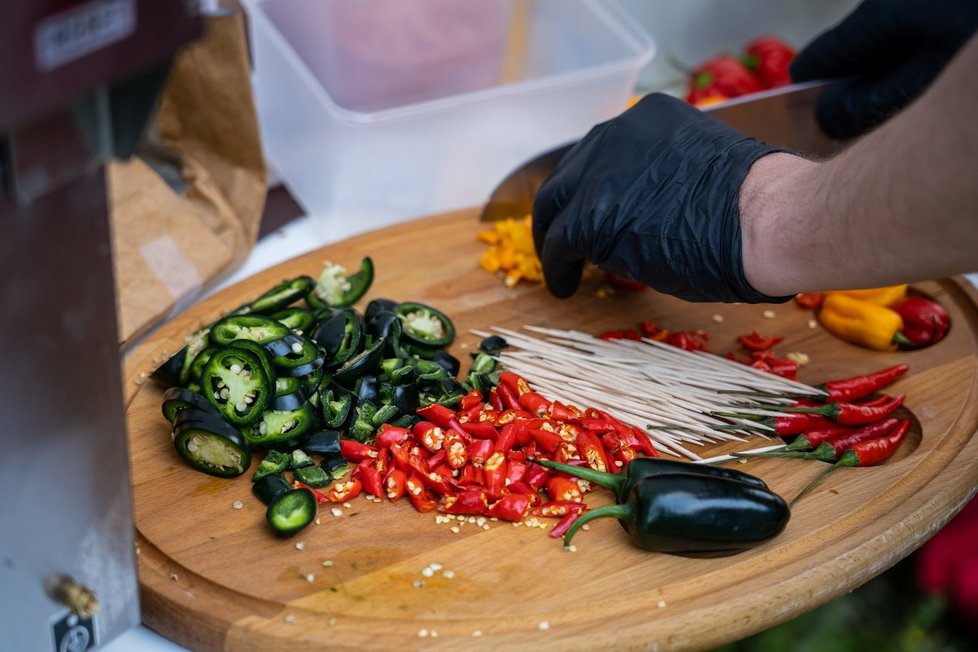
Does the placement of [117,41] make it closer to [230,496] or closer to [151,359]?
[230,496]

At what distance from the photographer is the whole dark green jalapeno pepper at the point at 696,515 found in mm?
1749

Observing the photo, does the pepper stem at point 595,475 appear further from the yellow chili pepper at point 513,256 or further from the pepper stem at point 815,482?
the yellow chili pepper at point 513,256

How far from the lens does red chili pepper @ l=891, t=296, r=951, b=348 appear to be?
8.09ft

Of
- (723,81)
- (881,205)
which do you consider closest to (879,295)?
(881,205)

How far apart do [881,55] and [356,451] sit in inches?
69.5

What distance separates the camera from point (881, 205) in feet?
5.40

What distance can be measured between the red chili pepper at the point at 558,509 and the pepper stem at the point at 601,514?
7 cm

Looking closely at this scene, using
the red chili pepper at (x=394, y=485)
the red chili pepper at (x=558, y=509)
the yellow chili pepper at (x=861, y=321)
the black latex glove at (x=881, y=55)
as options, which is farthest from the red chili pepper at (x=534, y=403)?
the black latex glove at (x=881, y=55)

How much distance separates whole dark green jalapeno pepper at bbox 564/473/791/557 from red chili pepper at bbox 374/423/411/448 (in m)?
0.39

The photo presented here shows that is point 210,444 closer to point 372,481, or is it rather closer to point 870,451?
point 372,481

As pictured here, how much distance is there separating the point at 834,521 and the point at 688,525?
36cm

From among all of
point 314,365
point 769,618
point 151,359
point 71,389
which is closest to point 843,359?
point 769,618

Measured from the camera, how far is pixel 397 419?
6.68 feet

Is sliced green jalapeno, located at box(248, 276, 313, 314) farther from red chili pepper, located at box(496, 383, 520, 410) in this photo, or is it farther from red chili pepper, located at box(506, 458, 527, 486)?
red chili pepper, located at box(506, 458, 527, 486)
